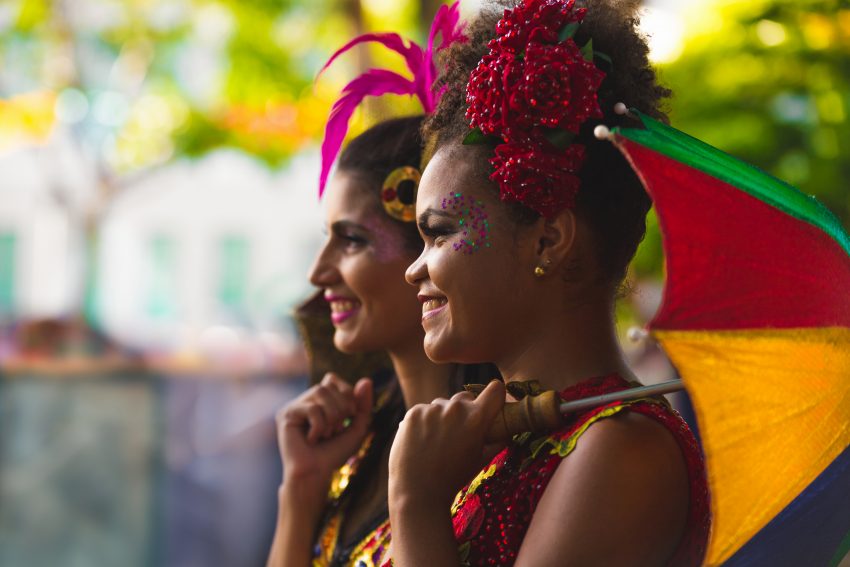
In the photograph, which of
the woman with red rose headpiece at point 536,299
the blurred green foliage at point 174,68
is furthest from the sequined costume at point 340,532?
the blurred green foliage at point 174,68

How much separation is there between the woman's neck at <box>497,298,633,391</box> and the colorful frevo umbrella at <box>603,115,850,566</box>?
1.27 ft

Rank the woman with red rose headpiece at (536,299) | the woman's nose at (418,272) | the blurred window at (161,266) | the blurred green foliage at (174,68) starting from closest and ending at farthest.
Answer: the woman with red rose headpiece at (536,299) → the woman's nose at (418,272) → the blurred green foliage at (174,68) → the blurred window at (161,266)

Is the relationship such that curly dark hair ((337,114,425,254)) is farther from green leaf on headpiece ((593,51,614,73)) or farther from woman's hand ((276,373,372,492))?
green leaf on headpiece ((593,51,614,73))

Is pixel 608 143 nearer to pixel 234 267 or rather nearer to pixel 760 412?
pixel 760 412

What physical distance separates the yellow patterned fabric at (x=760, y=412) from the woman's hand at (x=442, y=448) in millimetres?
402

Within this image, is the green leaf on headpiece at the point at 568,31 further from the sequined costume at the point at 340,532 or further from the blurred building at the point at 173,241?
the blurred building at the point at 173,241

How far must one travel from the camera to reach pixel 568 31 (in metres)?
2.01

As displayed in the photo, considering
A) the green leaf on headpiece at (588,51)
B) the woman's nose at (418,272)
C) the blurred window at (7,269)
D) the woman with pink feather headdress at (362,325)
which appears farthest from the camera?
the blurred window at (7,269)

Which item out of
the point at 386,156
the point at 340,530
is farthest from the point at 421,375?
the point at 386,156

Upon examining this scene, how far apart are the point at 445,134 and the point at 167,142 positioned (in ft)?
36.3

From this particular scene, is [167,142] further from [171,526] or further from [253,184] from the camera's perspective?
[253,184]

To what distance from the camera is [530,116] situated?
6.39ft

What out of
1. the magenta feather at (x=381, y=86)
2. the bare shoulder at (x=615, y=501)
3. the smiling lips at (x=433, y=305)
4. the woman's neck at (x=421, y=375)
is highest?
the magenta feather at (x=381, y=86)

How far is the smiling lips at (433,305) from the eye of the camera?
206 centimetres
